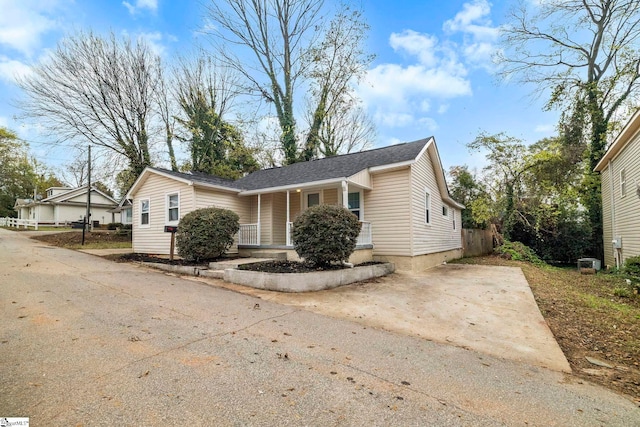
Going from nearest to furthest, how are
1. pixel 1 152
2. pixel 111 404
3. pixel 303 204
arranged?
pixel 111 404 < pixel 303 204 < pixel 1 152

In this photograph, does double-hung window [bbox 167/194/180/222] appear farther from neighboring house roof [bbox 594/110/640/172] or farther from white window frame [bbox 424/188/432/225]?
neighboring house roof [bbox 594/110/640/172]

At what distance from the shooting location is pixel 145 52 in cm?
1878

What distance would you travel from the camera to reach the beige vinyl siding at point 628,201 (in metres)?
9.02

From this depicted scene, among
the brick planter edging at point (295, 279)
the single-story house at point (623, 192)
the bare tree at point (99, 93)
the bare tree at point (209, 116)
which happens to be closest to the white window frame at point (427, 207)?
the brick planter edging at point (295, 279)

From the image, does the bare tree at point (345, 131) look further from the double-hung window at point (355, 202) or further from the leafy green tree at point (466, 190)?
the double-hung window at point (355, 202)

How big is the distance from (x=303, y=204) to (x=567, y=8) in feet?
59.3

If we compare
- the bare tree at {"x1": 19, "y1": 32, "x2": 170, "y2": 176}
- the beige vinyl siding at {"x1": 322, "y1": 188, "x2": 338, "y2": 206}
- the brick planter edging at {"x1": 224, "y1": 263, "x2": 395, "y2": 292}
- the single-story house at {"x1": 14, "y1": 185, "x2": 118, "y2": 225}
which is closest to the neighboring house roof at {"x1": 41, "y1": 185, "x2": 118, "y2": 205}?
the single-story house at {"x1": 14, "y1": 185, "x2": 118, "y2": 225}

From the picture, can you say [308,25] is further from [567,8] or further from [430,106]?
[567,8]

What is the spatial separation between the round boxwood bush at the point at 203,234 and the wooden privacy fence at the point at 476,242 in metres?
13.5

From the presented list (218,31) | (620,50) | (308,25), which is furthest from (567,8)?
(218,31)

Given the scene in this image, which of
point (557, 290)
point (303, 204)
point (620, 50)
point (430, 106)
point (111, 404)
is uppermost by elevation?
point (620, 50)

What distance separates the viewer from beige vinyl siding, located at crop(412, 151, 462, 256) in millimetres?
10352

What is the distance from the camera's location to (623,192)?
10.5 meters

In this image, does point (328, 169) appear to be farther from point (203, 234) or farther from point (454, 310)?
point (454, 310)
